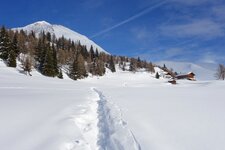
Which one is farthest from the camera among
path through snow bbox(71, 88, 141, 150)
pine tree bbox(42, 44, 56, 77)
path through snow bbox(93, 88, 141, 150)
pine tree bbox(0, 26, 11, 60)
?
pine tree bbox(42, 44, 56, 77)

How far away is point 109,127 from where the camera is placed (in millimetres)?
8875

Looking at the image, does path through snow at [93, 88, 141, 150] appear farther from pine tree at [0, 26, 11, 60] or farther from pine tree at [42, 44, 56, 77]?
pine tree at [0, 26, 11, 60]

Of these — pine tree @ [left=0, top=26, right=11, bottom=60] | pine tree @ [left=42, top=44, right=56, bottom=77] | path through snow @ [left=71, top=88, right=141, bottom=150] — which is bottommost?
path through snow @ [left=71, top=88, right=141, bottom=150]

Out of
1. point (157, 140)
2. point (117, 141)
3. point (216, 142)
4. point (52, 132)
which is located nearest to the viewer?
point (216, 142)

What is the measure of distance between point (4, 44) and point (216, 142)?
7634cm

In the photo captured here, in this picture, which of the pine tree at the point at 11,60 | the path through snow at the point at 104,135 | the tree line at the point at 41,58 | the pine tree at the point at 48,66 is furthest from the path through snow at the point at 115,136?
the pine tree at the point at 48,66

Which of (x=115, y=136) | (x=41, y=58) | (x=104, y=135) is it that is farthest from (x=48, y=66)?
(x=115, y=136)

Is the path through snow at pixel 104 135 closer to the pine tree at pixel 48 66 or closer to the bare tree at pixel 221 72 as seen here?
the pine tree at pixel 48 66

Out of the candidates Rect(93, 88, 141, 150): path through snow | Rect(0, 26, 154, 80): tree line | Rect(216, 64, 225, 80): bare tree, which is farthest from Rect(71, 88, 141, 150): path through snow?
Rect(216, 64, 225, 80): bare tree

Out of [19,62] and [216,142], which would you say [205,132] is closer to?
[216,142]

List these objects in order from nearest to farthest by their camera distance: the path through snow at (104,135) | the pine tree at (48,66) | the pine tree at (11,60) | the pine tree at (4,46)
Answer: the path through snow at (104,135)
the pine tree at (11,60)
the pine tree at (4,46)
the pine tree at (48,66)

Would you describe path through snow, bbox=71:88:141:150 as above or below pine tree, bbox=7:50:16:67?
below

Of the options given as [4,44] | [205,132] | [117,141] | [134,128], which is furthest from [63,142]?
[4,44]

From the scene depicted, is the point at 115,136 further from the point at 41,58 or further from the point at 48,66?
the point at 41,58
